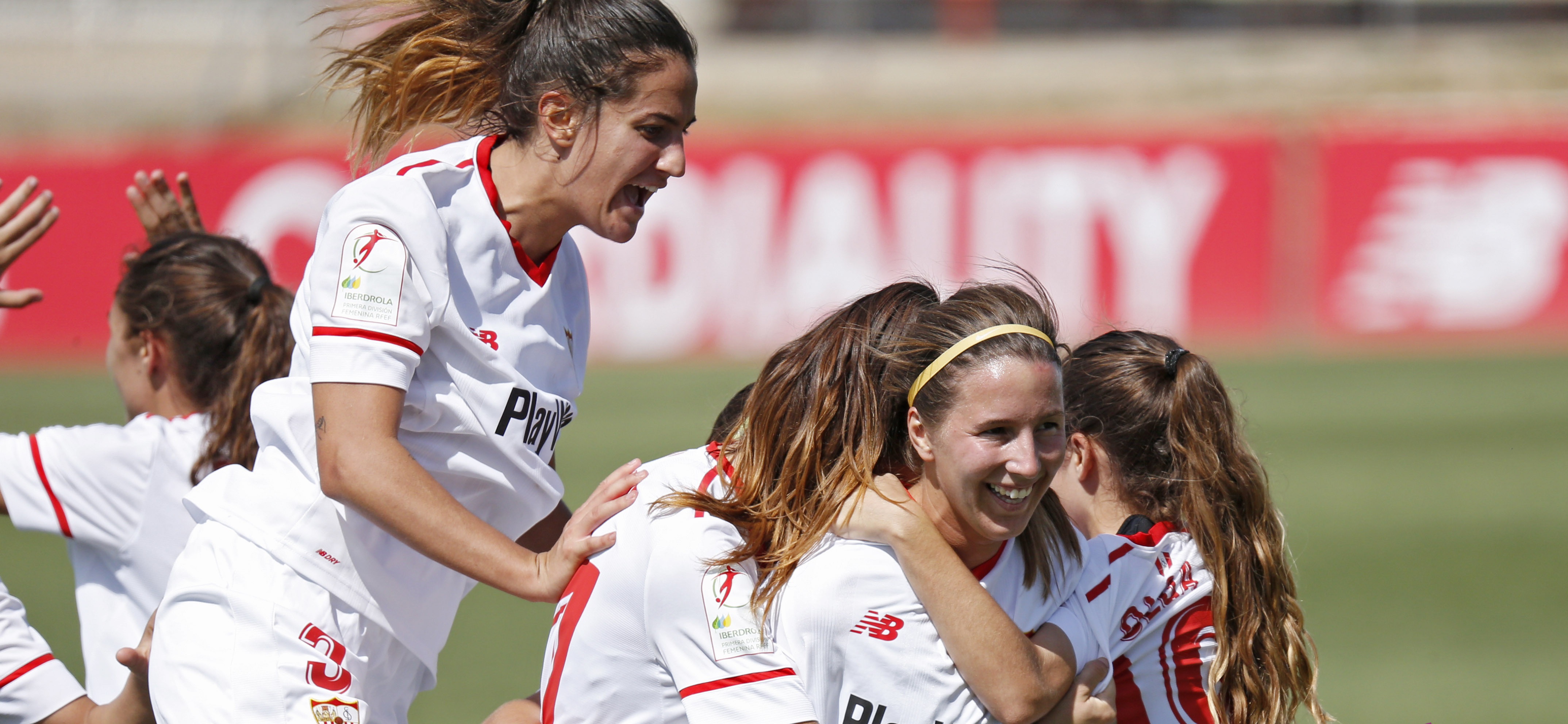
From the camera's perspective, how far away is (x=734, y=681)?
2.26 metres

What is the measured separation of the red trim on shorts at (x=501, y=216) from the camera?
273 cm

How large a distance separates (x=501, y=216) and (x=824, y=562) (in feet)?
3.20

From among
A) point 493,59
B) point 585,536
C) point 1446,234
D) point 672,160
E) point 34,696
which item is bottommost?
point 1446,234

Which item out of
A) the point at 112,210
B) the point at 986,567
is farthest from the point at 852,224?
the point at 986,567

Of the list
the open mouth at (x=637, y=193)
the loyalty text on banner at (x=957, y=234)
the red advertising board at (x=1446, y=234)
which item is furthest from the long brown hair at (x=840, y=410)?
the red advertising board at (x=1446, y=234)

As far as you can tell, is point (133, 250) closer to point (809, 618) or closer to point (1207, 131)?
point (809, 618)

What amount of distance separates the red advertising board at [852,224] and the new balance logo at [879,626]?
11912 mm

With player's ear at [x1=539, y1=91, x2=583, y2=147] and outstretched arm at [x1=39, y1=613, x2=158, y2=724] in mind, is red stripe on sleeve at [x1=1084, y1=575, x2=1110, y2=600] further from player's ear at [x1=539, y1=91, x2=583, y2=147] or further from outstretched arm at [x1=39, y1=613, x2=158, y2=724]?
outstretched arm at [x1=39, y1=613, x2=158, y2=724]

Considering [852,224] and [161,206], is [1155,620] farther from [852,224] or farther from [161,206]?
[852,224]

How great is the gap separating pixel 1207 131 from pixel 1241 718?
1244 cm

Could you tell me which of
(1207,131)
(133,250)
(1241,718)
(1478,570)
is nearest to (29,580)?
(133,250)

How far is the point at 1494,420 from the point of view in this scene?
1079 cm

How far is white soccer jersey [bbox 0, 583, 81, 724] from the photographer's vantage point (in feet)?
9.62

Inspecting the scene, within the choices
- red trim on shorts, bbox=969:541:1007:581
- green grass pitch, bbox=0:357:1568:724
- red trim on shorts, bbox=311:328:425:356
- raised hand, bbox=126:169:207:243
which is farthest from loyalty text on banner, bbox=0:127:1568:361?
red trim on shorts, bbox=311:328:425:356
